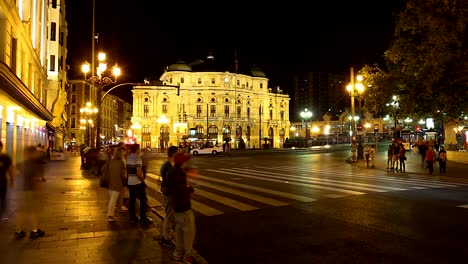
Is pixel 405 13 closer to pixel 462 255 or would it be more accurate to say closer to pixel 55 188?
pixel 462 255

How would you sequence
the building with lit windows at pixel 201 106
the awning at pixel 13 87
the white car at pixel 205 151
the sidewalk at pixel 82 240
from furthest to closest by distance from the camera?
the building with lit windows at pixel 201 106 → the white car at pixel 205 151 → the awning at pixel 13 87 → the sidewalk at pixel 82 240

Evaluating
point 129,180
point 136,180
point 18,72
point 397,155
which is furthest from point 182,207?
point 397,155

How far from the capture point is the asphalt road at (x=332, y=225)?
22.7ft

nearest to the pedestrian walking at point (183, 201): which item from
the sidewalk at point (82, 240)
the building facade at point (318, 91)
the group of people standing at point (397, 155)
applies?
the sidewalk at point (82, 240)

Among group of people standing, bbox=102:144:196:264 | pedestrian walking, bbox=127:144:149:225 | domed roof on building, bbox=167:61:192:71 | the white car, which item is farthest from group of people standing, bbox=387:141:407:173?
domed roof on building, bbox=167:61:192:71

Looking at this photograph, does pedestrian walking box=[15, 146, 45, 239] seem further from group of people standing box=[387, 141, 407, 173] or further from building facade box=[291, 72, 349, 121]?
building facade box=[291, 72, 349, 121]

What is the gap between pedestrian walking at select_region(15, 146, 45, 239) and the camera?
308 inches

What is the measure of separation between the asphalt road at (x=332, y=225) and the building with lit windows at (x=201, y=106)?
85.7 m

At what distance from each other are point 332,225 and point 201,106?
9972 centimetres

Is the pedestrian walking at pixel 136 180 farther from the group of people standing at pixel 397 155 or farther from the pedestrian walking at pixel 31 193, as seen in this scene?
the group of people standing at pixel 397 155

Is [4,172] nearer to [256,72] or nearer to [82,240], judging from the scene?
[82,240]

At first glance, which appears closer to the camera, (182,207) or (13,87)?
(182,207)

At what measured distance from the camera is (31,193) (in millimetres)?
7883

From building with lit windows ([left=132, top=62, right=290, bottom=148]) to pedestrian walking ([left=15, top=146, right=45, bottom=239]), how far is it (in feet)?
300
